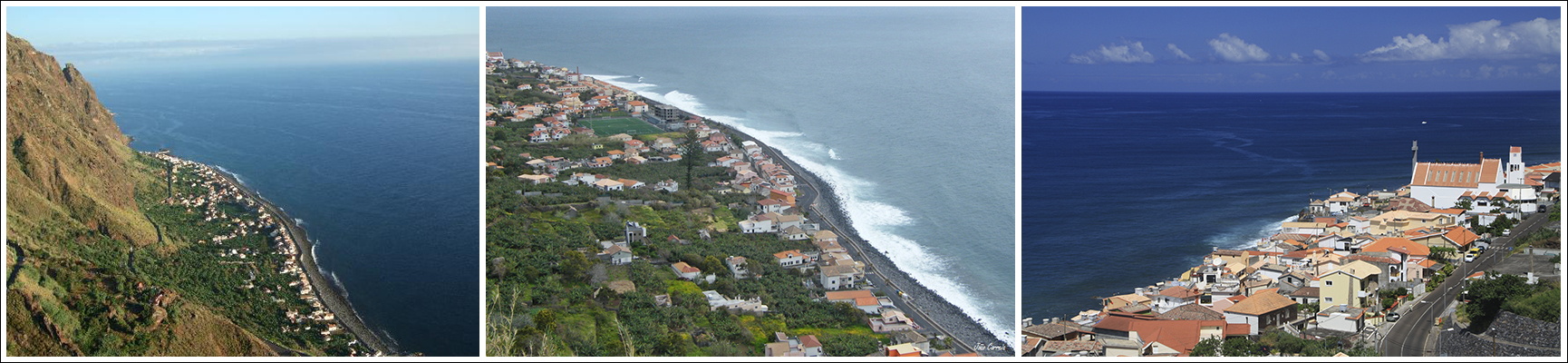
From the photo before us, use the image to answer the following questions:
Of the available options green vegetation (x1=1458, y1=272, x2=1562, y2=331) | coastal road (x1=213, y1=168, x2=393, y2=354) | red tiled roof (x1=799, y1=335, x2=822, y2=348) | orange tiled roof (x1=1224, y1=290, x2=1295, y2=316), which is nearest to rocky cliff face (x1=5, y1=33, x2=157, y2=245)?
coastal road (x1=213, y1=168, x2=393, y2=354)

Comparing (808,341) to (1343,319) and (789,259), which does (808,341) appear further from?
(1343,319)

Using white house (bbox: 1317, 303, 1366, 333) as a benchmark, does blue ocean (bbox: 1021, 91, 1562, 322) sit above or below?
above

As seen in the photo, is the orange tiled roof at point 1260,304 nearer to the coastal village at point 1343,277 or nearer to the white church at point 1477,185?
the coastal village at point 1343,277

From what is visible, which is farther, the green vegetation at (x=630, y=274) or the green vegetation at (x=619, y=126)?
the green vegetation at (x=619, y=126)

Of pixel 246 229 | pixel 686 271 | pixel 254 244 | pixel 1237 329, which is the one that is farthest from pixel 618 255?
pixel 246 229

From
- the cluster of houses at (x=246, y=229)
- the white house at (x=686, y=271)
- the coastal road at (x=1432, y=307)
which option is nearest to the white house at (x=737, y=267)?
the white house at (x=686, y=271)

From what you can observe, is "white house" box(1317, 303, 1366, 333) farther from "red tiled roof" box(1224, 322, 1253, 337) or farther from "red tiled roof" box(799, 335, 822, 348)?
"red tiled roof" box(799, 335, 822, 348)
